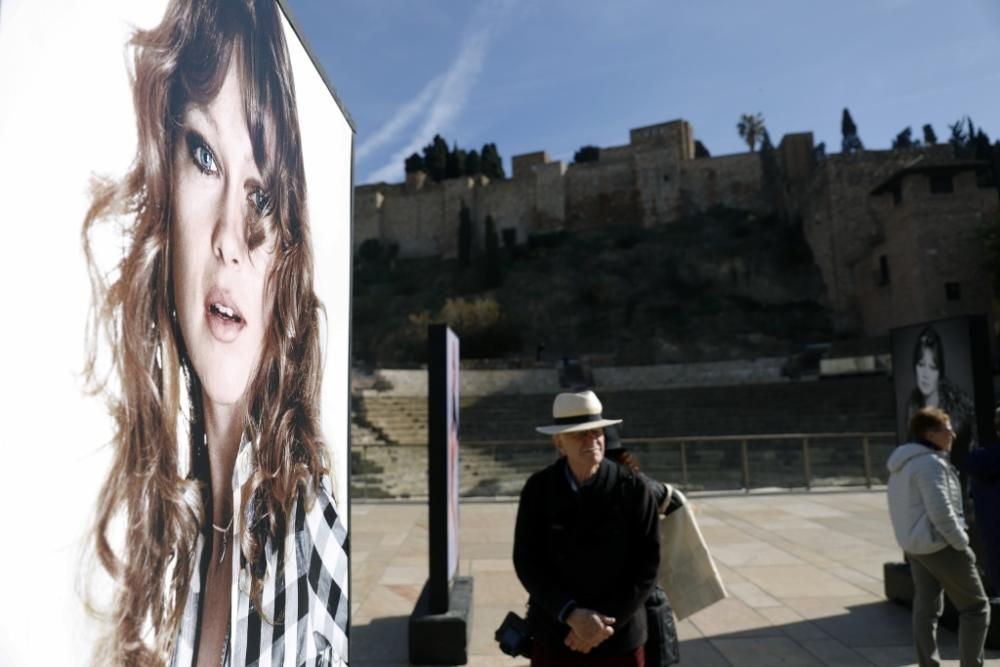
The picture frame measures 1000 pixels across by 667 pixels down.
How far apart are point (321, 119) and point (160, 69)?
139 centimetres

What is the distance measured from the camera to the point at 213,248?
201 cm

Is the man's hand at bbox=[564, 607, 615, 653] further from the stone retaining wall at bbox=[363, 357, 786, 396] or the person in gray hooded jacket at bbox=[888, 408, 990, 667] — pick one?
the stone retaining wall at bbox=[363, 357, 786, 396]

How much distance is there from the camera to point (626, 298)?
47.2 m

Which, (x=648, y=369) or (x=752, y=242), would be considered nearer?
(x=648, y=369)

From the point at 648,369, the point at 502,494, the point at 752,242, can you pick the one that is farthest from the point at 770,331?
the point at 502,494

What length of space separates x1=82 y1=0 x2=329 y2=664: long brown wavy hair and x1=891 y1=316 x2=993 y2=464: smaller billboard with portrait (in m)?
4.58

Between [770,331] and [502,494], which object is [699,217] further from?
[502,494]

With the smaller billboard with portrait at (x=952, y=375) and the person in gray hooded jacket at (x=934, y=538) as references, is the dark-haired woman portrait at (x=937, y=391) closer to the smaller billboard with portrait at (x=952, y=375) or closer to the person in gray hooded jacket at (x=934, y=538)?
the smaller billboard with portrait at (x=952, y=375)

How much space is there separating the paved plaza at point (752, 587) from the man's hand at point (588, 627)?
6.68ft

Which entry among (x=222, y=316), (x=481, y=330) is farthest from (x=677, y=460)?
(x=481, y=330)

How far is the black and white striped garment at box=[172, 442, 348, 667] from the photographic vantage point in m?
2.07

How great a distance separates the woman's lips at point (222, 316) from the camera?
2000mm

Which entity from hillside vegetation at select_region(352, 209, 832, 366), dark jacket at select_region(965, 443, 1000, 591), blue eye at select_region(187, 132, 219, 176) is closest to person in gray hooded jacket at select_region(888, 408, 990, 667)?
dark jacket at select_region(965, 443, 1000, 591)

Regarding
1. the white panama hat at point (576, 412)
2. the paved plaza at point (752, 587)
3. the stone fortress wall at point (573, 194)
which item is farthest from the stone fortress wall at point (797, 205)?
the white panama hat at point (576, 412)
